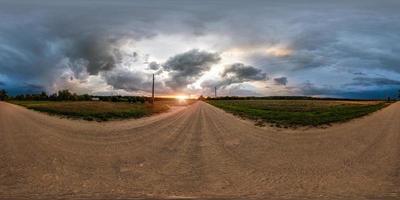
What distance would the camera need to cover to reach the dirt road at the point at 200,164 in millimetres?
11641

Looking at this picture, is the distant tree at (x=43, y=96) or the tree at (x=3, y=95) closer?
the distant tree at (x=43, y=96)

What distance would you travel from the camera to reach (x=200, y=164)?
15188 millimetres

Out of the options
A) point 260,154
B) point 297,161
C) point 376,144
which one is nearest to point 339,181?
point 297,161

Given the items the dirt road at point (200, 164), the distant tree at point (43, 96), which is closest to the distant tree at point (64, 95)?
the distant tree at point (43, 96)

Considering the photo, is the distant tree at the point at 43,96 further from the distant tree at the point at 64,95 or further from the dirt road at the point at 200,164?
the dirt road at the point at 200,164

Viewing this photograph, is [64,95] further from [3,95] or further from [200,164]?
[200,164]

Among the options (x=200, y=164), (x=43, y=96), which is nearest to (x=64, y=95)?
(x=43, y=96)

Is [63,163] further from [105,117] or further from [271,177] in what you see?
[105,117]

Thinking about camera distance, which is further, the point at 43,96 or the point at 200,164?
the point at 43,96

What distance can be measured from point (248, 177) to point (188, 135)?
32.0ft

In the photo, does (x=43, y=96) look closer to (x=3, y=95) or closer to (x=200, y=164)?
(x=3, y=95)

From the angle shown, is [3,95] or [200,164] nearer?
[200,164]

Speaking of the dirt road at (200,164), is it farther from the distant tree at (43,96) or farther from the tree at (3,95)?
the tree at (3,95)

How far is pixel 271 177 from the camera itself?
13.3 meters
